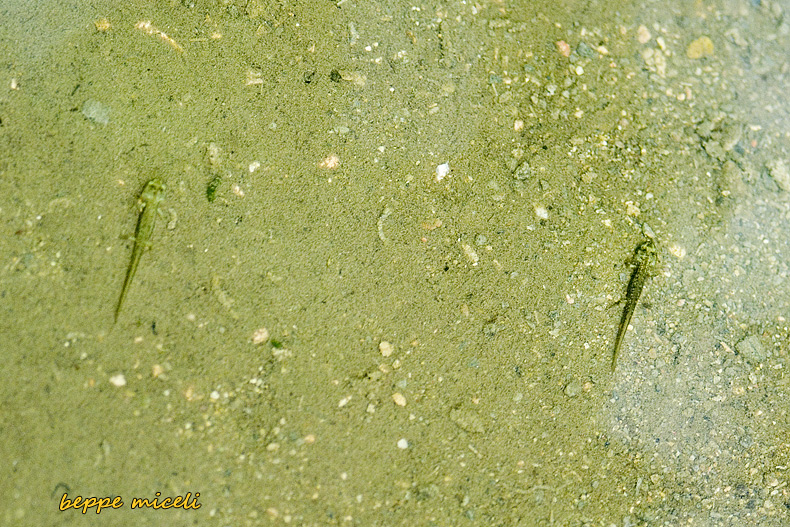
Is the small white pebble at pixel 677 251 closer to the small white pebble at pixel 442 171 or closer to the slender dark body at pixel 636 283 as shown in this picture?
the slender dark body at pixel 636 283

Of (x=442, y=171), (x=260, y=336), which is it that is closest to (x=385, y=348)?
(x=260, y=336)

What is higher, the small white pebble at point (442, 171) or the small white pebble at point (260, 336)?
the small white pebble at point (442, 171)

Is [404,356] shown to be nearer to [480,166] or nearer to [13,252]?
Result: [480,166]

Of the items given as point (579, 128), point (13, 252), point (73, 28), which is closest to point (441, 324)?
point (579, 128)

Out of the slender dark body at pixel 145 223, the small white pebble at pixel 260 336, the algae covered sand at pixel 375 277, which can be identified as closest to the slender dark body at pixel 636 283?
the algae covered sand at pixel 375 277

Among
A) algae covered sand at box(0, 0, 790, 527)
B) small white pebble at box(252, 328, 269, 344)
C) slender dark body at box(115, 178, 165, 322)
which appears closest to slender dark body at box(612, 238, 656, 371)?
algae covered sand at box(0, 0, 790, 527)

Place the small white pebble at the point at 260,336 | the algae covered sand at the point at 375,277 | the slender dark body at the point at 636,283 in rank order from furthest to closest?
1. the slender dark body at the point at 636,283
2. the small white pebble at the point at 260,336
3. the algae covered sand at the point at 375,277

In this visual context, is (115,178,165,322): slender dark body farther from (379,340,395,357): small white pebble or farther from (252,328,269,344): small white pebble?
(379,340,395,357): small white pebble
